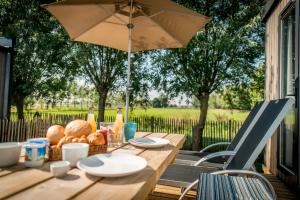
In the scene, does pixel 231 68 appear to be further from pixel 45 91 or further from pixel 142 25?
pixel 45 91

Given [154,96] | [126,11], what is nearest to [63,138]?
[126,11]

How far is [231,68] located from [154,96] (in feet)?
9.26

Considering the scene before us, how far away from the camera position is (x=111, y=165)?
Result: 1.37m

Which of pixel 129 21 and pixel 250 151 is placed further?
pixel 129 21

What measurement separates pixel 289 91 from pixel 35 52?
28.3 feet

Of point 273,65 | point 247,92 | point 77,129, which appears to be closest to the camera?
point 77,129

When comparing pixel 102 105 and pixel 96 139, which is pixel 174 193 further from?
pixel 102 105

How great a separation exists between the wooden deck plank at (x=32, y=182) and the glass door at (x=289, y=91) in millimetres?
2903

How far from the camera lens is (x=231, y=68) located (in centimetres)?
786

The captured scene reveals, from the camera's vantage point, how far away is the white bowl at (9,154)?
51.8 inches

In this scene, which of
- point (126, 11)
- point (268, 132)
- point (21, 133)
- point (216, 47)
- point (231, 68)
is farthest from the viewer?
point (231, 68)

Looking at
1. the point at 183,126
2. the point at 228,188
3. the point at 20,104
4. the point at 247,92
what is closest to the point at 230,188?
the point at 228,188

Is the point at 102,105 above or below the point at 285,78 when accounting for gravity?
below

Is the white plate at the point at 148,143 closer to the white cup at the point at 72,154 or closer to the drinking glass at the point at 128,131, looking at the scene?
the drinking glass at the point at 128,131
